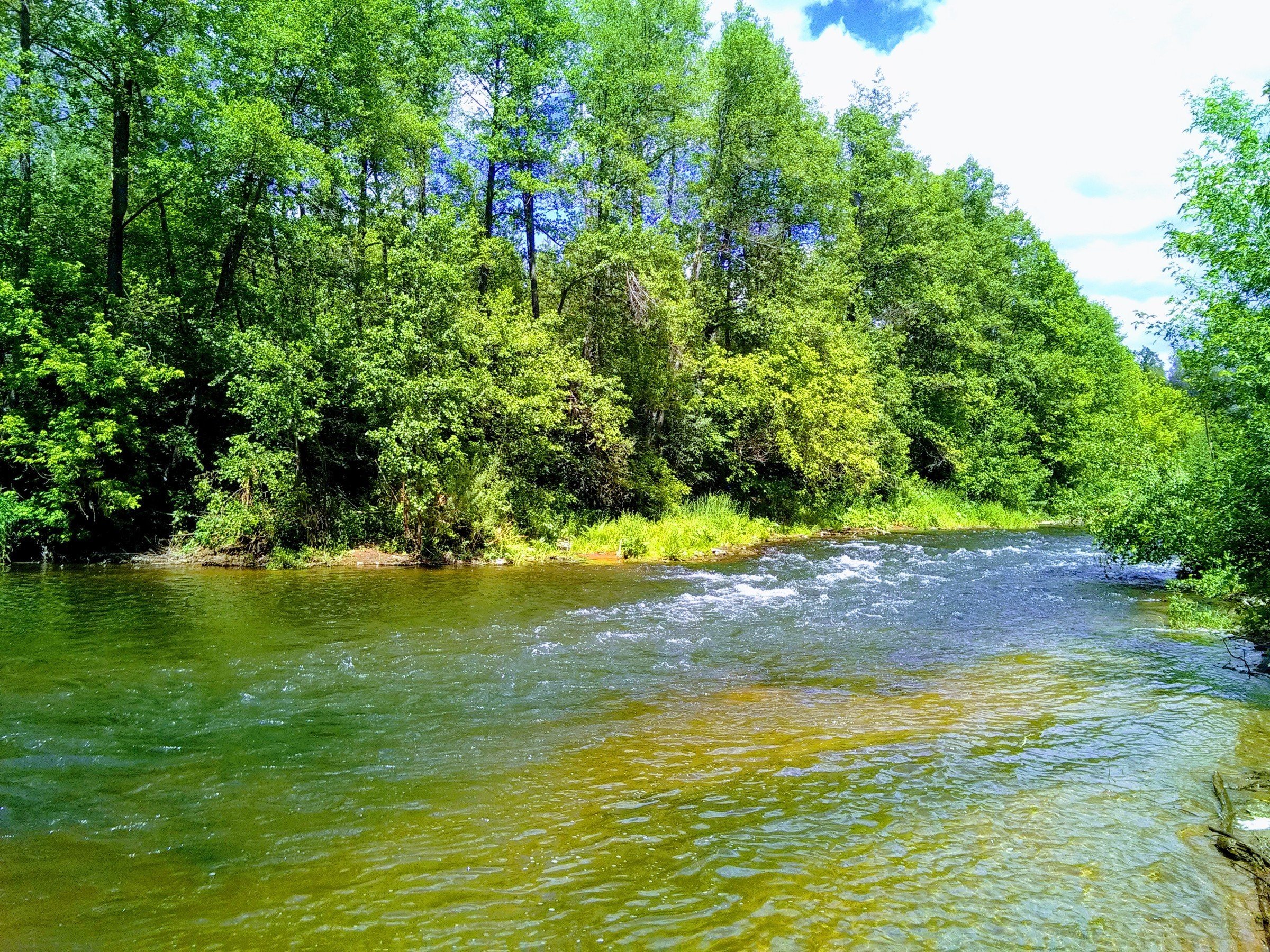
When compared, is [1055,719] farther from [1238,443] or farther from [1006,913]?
[1238,443]

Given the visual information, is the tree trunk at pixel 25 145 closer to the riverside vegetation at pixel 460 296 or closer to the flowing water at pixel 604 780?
the riverside vegetation at pixel 460 296

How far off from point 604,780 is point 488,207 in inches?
892

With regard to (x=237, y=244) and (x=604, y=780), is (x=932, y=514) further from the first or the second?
(x=604, y=780)

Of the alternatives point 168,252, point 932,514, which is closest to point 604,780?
point 168,252

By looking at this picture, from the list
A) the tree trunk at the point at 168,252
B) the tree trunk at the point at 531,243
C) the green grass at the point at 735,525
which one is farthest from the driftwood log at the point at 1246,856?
the tree trunk at the point at 168,252

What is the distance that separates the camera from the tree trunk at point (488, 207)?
24.5 m

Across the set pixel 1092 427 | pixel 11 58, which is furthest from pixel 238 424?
pixel 1092 427

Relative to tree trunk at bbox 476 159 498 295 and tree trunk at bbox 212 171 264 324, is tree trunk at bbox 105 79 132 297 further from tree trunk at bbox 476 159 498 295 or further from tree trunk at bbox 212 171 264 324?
tree trunk at bbox 476 159 498 295

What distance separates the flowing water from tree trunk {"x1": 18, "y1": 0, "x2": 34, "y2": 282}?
1016cm

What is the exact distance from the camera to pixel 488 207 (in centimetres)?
2472

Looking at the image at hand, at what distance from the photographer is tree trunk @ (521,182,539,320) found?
25.4 m

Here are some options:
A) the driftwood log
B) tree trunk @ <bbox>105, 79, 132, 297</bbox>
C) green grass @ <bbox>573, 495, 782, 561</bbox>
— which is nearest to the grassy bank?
green grass @ <bbox>573, 495, 782, 561</bbox>

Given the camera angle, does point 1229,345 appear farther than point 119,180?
No

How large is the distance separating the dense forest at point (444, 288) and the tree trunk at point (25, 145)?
0.38 feet
